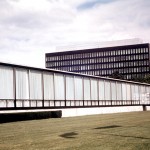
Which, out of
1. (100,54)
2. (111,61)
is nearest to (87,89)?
(111,61)

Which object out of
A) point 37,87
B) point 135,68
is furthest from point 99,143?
point 135,68

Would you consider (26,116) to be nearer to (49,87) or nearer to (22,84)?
(22,84)

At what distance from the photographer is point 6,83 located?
106 ft

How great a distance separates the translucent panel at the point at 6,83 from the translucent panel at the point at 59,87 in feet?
30.3

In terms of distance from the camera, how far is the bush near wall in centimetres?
2881

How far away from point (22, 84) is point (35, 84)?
2527 millimetres

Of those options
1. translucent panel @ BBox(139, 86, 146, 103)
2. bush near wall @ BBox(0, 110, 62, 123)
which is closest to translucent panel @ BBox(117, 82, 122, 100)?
translucent panel @ BBox(139, 86, 146, 103)

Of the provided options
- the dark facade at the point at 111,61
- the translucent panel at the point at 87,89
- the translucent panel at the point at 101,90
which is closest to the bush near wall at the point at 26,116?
the translucent panel at the point at 87,89

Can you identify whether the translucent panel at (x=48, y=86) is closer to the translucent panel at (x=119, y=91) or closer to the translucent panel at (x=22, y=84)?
the translucent panel at (x=22, y=84)

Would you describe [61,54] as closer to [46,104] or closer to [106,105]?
[106,105]

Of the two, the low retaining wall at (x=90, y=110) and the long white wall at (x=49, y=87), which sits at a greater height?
the long white wall at (x=49, y=87)

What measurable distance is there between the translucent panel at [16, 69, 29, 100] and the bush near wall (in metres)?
2.43

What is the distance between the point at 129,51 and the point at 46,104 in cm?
12826

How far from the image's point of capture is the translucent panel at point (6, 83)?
31531mm
